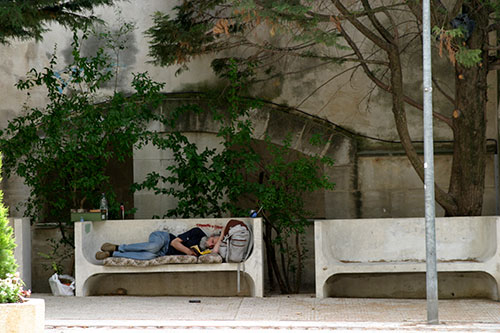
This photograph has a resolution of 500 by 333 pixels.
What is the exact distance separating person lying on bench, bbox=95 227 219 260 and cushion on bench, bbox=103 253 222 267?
12 centimetres

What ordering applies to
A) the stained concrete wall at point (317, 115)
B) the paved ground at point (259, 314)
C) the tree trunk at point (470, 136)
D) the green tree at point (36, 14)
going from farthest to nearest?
the stained concrete wall at point (317, 115) < the tree trunk at point (470, 136) < the green tree at point (36, 14) < the paved ground at point (259, 314)

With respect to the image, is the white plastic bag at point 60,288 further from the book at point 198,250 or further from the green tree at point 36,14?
the green tree at point 36,14

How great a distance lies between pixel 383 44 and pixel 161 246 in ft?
15.0

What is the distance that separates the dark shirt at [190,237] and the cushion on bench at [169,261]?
10.6 inches

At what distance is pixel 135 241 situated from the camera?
37.6 ft

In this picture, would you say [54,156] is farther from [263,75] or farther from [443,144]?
[443,144]

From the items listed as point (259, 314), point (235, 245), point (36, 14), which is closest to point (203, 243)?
point (235, 245)

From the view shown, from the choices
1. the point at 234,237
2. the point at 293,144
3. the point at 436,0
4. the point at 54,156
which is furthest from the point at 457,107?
the point at 54,156

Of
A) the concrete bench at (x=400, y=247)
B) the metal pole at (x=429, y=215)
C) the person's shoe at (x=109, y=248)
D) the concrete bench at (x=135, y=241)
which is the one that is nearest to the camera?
the metal pole at (x=429, y=215)

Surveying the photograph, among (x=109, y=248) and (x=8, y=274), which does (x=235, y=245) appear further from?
(x=8, y=274)

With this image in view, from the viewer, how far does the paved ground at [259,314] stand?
801 centimetres

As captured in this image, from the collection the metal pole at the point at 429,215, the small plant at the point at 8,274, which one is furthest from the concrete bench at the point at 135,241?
the small plant at the point at 8,274

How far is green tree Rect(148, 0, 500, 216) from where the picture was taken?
973 cm

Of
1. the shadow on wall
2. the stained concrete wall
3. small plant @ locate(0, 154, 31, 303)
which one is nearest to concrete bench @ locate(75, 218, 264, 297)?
the shadow on wall
